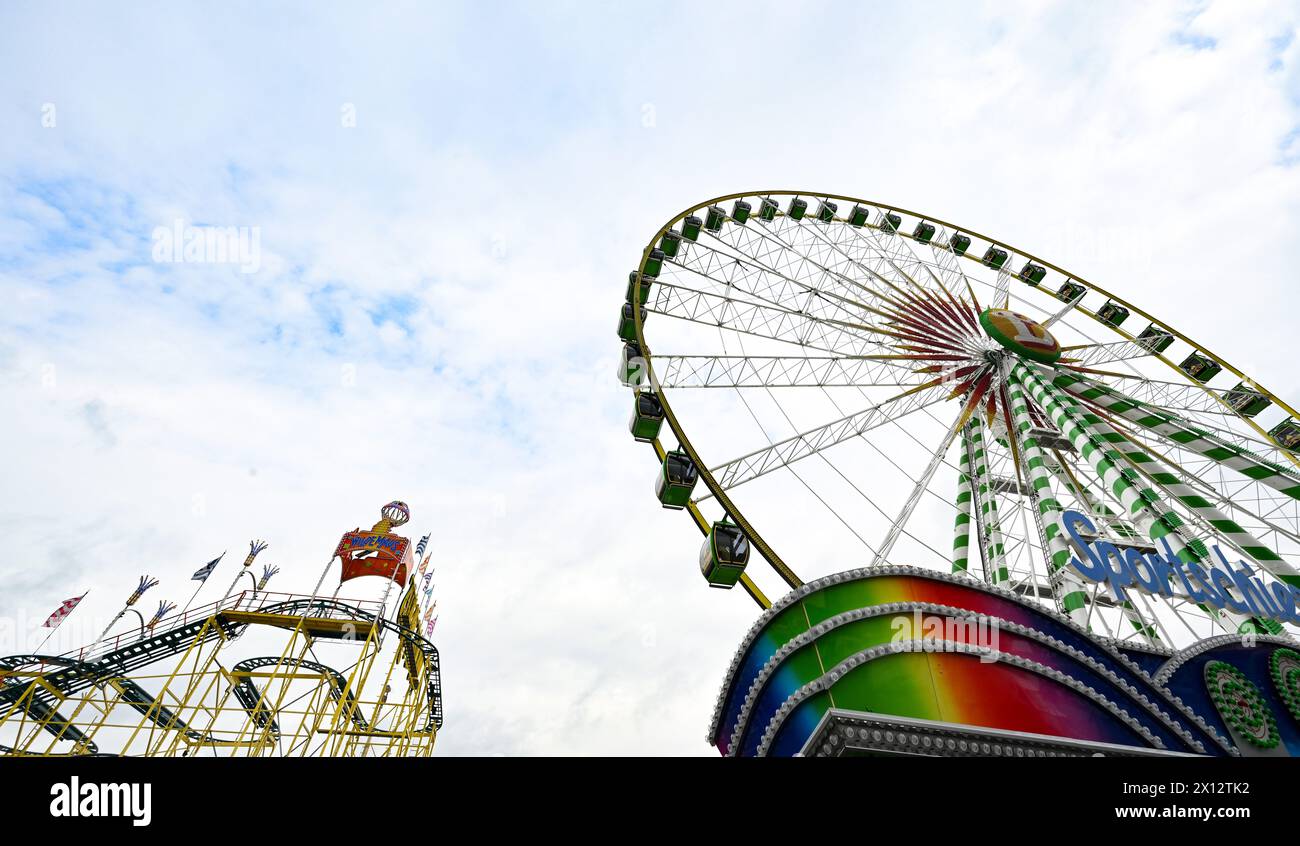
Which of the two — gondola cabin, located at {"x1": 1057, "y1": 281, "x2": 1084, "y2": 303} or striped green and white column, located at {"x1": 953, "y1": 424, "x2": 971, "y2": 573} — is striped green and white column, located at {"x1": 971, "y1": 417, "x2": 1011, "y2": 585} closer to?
striped green and white column, located at {"x1": 953, "y1": 424, "x2": 971, "y2": 573}

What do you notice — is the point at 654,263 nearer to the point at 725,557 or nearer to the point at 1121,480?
the point at 725,557

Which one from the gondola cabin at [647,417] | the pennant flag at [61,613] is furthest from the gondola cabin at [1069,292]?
the pennant flag at [61,613]

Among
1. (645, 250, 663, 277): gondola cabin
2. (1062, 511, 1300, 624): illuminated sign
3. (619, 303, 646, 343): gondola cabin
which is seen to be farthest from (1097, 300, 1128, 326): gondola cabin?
(619, 303, 646, 343): gondola cabin

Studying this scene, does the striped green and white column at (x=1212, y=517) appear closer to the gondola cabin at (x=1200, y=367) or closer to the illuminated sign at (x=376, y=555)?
the gondola cabin at (x=1200, y=367)

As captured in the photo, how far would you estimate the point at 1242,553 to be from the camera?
1019 cm

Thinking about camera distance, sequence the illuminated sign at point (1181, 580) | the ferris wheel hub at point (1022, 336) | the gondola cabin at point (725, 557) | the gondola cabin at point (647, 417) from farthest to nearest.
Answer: the ferris wheel hub at point (1022, 336) < the gondola cabin at point (647, 417) < the gondola cabin at point (725, 557) < the illuminated sign at point (1181, 580)

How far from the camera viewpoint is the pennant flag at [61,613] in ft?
66.3

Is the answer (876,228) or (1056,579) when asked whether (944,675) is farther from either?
(876,228)

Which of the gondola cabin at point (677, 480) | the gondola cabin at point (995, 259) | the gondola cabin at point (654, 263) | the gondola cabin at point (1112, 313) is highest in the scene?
the gondola cabin at point (995, 259)

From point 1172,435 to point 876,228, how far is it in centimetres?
980

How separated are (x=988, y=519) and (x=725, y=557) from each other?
236 inches

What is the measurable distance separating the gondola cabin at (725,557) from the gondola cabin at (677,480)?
1.35 meters

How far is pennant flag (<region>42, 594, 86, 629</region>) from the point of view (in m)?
20.2

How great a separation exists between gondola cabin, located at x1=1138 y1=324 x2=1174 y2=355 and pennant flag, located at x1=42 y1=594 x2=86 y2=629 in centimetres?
3315
